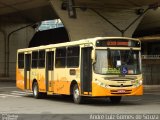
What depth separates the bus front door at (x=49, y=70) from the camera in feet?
84.6

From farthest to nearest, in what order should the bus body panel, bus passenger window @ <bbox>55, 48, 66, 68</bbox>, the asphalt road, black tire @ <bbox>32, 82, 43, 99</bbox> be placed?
the bus body panel → black tire @ <bbox>32, 82, 43, 99</bbox> → bus passenger window @ <bbox>55, 48, 66, 68</bbox> → the asphalt road

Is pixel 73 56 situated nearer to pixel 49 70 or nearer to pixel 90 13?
pixel 49 70

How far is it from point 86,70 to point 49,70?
4279mm

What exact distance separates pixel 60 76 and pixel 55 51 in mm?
1377

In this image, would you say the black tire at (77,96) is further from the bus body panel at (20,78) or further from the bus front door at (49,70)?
the bus body panel at (20,78)

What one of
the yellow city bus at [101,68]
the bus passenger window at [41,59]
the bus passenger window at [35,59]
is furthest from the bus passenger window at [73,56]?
the bus passenger window at [35,59]

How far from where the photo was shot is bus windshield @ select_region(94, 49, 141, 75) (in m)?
21.7

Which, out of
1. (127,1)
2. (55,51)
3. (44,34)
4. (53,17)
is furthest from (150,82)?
(44,34)

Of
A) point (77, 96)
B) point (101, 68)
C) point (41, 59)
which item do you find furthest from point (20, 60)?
point (101, 68)

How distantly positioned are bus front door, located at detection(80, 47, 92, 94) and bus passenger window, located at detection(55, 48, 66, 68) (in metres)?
2.00

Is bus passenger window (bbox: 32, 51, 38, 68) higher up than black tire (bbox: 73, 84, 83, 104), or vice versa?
bus passenger window (bbox: 32, 51, 38, 68)

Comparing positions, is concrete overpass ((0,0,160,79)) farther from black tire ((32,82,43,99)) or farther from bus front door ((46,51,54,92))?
bus front door ((46,51,54,92))

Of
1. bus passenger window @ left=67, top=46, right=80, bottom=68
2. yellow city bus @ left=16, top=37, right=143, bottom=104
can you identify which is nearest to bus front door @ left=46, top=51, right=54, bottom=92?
yellow city bus @ left=16, top=37, right=143, bottom=104

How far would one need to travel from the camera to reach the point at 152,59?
38281mm
